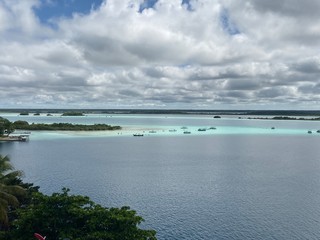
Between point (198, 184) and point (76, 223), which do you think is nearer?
point (76, 223)

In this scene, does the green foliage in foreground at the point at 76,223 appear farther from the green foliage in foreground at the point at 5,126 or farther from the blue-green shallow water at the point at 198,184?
the green foliage in foreground at the point at 5,126

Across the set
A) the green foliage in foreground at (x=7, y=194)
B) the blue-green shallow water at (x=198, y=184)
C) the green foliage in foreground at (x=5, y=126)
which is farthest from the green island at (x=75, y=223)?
the green foliage in foreground at (x=5, y=126)

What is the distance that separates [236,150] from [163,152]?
57.7ft

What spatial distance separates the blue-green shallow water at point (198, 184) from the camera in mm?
31859

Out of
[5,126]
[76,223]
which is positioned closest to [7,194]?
[76,223]

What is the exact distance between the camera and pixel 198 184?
47.3 metres

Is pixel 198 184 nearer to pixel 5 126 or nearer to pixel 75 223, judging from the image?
pixel 75 223

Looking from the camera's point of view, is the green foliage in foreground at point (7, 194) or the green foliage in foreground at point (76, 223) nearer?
the green foliage in foreground at point (76, 223)

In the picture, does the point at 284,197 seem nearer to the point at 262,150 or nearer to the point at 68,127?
the point at 262,150

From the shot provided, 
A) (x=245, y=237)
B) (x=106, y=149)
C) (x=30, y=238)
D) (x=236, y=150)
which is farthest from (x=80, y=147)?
(x=30, y=238)

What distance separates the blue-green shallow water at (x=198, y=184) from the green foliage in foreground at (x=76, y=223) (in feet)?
36.0

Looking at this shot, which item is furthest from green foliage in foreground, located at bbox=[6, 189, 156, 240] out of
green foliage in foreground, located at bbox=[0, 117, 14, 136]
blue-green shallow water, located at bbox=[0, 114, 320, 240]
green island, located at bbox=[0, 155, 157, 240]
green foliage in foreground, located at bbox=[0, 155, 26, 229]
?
green foliage in foreground, located at bbox=[0, 117, 14, 136]

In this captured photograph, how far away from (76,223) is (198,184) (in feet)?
96.3

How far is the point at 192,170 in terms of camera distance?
5753cm
